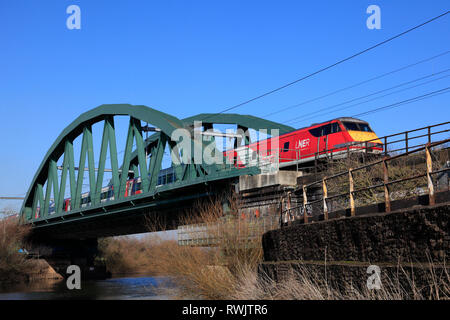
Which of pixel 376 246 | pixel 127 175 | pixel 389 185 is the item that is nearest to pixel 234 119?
pixel 127 175

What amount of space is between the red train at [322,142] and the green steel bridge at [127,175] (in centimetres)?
341

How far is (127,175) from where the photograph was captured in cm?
4103

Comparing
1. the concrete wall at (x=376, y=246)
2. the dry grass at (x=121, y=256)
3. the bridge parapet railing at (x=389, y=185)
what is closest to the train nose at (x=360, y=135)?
the bridge parapet railing at (x=389, y=185)

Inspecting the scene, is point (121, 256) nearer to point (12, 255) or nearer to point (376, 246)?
point (12, 255)

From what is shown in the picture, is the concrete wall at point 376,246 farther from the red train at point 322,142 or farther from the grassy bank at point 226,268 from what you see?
the red train at point 322,142

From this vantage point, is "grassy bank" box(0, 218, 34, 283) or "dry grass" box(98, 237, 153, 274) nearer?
"grassy bank" box(0, 218, 34, 283)

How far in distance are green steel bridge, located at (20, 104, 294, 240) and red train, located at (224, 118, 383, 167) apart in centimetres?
341

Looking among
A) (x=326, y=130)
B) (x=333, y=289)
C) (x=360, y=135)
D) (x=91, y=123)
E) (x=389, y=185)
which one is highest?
(x=91, y=123)

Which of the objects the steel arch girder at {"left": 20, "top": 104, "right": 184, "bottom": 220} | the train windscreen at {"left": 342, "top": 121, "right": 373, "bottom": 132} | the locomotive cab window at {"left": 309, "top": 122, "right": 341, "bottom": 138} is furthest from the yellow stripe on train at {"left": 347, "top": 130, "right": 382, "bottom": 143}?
the steel arch girder at {"left": 20, "top": 104, "right": 184, "bottom": 220}

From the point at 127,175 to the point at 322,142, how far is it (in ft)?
58.0

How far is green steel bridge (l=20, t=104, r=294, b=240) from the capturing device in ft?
109

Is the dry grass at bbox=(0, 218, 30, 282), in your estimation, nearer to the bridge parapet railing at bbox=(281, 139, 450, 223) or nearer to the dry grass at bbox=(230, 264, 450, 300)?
the bridge parapet railing at bbox=(281, 139, 450, 223)

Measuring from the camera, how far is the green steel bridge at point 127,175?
109 feet

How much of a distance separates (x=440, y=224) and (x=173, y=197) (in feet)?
92.9
